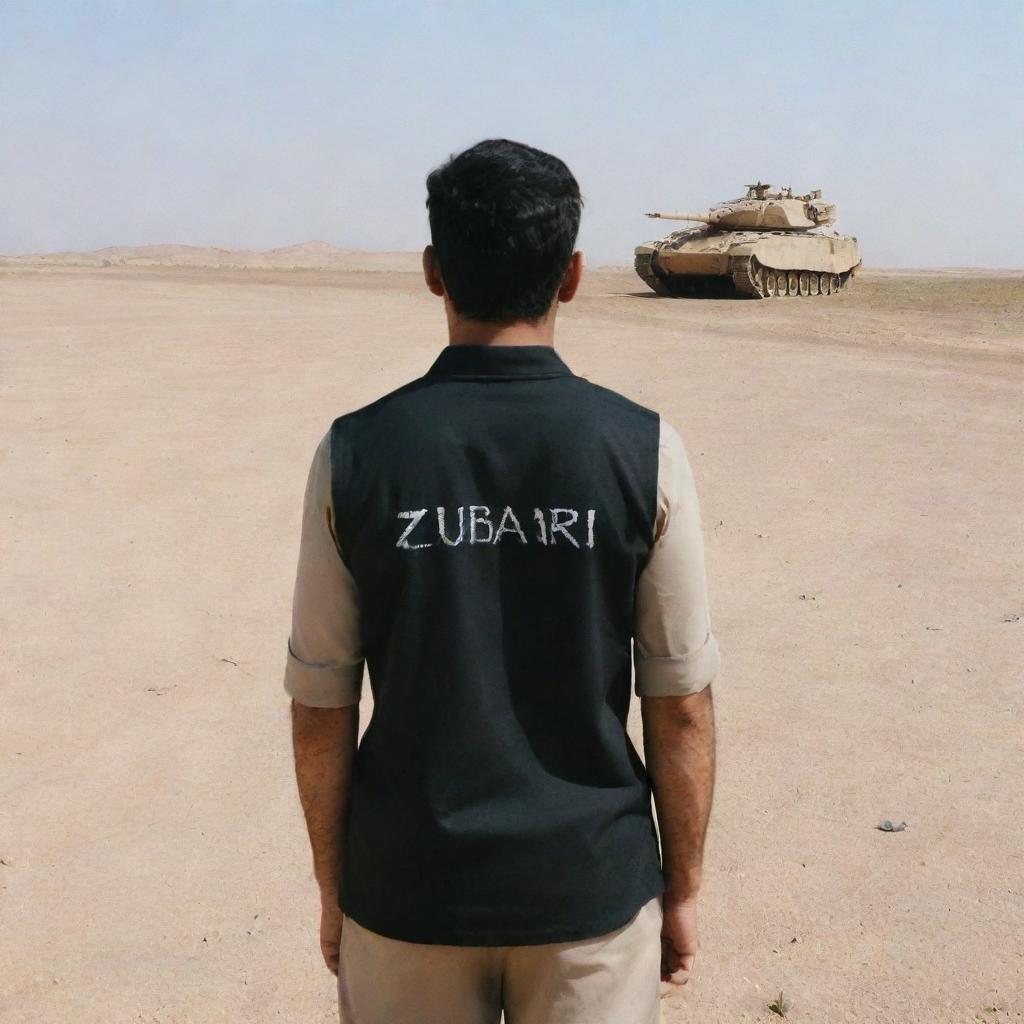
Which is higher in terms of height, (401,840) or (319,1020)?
(401,840)

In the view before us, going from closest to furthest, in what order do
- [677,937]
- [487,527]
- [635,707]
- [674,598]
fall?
[487,527], [674,598], [677,937], [635,707]

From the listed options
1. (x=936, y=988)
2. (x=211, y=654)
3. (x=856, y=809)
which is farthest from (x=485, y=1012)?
(x=211, y=654)

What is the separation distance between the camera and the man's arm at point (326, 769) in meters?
2.05

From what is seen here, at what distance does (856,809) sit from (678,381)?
29.2 ft

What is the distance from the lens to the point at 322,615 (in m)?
1.96

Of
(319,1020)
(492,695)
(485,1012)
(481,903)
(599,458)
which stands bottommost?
(319,1020)

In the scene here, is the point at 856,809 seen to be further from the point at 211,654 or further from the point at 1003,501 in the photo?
the point at 1003,501

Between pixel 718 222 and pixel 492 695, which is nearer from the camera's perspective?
pixel 492 695

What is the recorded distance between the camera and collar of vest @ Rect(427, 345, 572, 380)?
6.07 feet

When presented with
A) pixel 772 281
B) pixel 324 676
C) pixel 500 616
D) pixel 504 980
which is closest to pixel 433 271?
pixel 500 616

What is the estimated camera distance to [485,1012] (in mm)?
1957

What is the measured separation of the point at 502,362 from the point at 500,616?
0.37 metres

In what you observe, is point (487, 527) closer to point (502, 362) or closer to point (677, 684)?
point (502, 362)

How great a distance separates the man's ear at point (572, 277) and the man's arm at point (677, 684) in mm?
264
